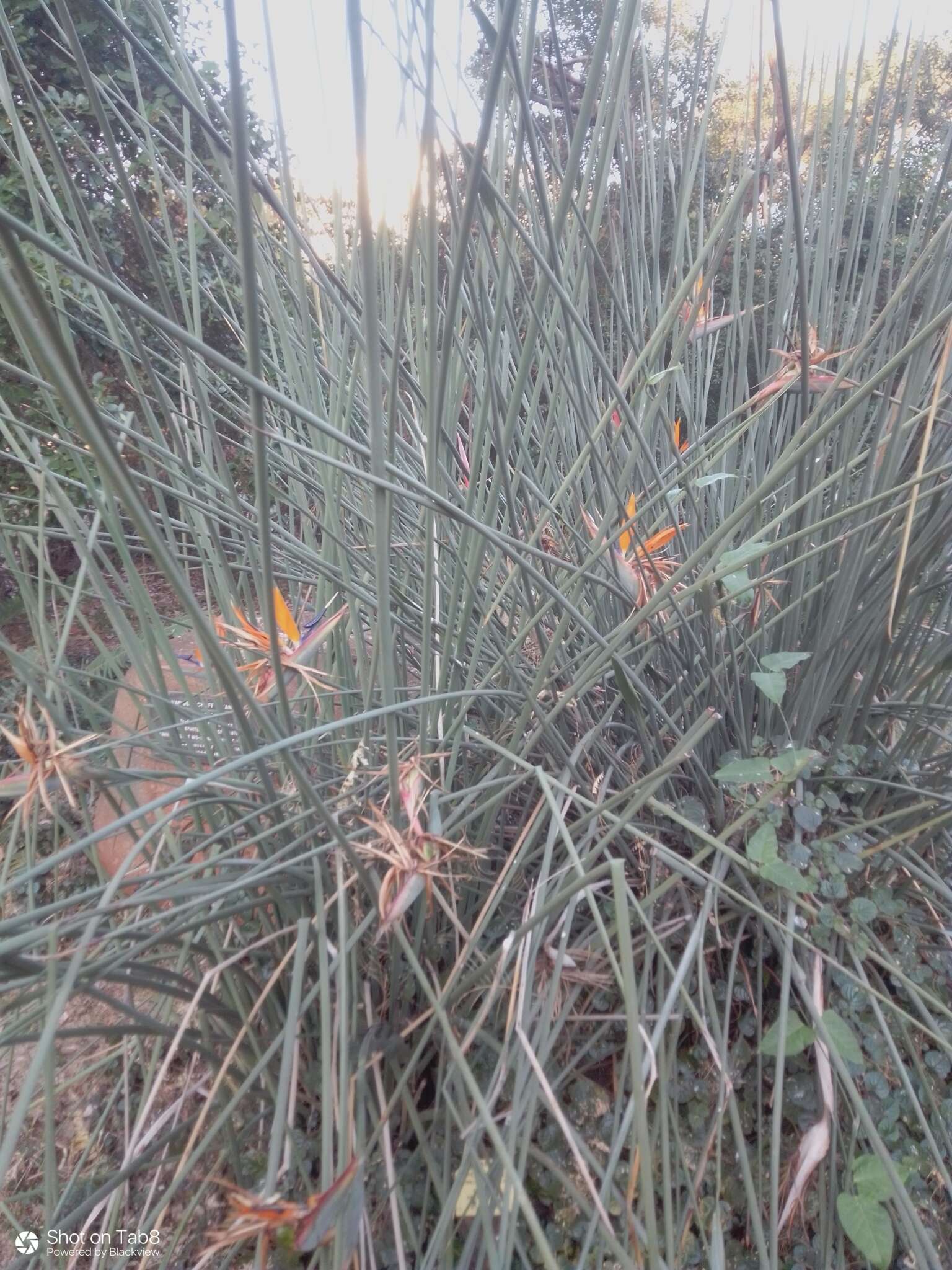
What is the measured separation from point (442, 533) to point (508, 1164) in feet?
1.84

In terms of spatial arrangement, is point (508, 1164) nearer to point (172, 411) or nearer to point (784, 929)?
point (784, 929)

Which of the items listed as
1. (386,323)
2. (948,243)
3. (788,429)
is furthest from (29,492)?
(948,243)

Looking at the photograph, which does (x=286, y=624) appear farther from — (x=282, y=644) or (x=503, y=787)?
→ (x=503, y=787)

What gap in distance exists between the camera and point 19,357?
2.26 metres

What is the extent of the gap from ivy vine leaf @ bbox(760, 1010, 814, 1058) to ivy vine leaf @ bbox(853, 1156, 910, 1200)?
0.23ft

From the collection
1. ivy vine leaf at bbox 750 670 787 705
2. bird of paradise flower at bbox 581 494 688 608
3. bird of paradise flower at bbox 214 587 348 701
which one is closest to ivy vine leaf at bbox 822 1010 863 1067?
ivy vine leaf at bbox 750 670 787 705

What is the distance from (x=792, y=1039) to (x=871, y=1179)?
0.09 metres

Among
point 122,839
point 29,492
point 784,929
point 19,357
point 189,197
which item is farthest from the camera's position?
point 19,357

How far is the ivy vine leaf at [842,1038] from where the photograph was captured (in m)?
→ 0.49

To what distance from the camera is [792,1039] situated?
0.53 meters

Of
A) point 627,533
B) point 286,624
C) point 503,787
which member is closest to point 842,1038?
point 503,787

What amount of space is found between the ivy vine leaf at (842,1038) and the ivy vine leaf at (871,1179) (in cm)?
6

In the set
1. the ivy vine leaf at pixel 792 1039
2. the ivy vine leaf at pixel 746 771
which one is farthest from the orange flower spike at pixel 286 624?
the ivy vine leaf at pixel 792 1039

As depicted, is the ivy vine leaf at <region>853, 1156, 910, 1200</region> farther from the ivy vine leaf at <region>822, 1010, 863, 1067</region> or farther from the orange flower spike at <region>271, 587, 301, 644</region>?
the orange flower spike at <region>271, 587, 301, 644</region>
